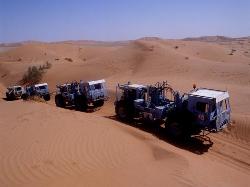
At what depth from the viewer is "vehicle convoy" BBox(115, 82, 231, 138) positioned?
13.8 meters

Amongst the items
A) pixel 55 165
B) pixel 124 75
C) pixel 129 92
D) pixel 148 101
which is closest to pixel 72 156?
pixel 55 165

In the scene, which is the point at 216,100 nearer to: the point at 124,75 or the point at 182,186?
the point at 182,186

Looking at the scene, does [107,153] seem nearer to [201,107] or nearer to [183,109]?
[201,107]

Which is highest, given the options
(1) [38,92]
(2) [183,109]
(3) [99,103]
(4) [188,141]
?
(2) [183,109]

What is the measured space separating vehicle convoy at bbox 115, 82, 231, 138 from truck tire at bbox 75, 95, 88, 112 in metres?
4.95

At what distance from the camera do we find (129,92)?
61.9 ft

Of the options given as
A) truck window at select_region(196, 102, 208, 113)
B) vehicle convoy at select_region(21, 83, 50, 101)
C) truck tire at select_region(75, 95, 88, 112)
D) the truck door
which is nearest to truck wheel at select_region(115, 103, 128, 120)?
truck tire at select_region(75, 95, 88, 112)

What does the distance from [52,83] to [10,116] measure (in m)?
22.8

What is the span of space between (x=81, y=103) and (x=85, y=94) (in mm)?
711

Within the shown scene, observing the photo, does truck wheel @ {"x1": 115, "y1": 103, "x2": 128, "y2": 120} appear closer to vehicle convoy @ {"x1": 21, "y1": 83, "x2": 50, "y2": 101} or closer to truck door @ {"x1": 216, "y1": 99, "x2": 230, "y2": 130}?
truck door @ {"x1": 216, "y1": 99, "x2": 230, "y2": 130}

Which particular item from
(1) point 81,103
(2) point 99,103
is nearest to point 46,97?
(1) point 81,103

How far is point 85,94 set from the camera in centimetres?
2269

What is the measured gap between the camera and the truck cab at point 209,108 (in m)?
13.7

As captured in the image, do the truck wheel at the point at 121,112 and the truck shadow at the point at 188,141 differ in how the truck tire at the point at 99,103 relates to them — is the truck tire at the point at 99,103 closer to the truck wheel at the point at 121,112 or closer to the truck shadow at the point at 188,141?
the truck wheel at the point at 121,112
